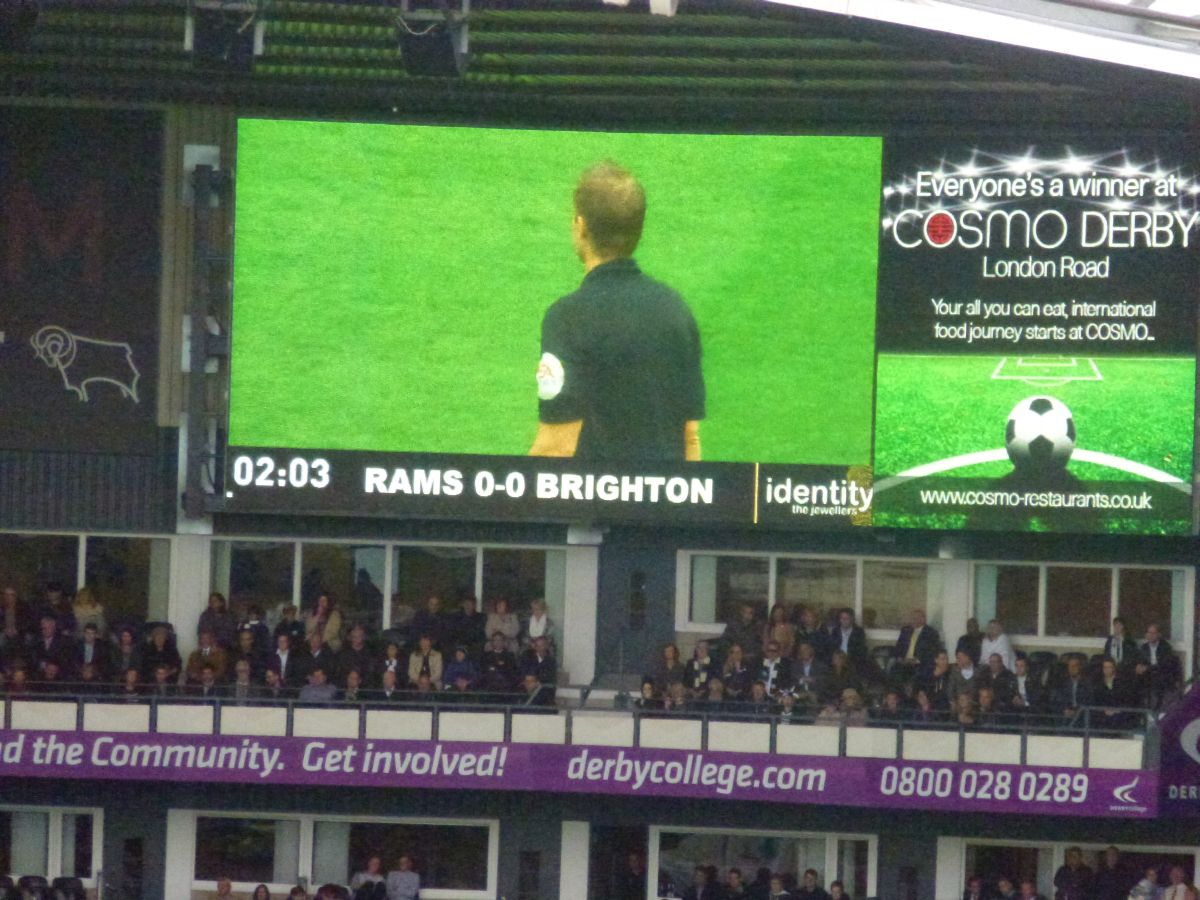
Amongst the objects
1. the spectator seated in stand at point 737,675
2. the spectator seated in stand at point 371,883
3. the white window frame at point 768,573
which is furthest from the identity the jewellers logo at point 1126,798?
the spectator seated in stand at point 371,883

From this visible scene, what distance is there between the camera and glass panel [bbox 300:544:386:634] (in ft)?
81.4

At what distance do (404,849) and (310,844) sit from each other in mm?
933

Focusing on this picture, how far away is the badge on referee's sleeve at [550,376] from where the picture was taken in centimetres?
2362

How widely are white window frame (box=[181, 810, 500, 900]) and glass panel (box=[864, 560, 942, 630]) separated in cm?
A: 436

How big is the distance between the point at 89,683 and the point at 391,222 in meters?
5.27

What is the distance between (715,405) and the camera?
23.5m

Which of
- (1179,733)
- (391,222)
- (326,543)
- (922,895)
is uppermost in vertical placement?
(391,222)

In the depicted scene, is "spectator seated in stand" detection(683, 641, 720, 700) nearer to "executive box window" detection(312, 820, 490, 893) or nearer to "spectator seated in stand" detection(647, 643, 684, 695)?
"spectator seated in stand" detection(647, 643, 684, 695)

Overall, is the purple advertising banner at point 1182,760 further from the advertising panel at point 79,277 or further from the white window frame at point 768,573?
the advertising panel at point 79,277

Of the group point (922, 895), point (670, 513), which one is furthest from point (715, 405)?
point (922, 895)

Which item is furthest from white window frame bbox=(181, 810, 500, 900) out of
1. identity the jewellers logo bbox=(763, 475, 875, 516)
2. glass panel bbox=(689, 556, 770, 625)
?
identity the jewellers logo bbox=(763, 475, 875, 516)

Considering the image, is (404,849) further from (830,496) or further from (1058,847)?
(1058,847)

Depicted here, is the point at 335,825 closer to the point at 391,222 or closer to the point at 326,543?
the point at 326,543

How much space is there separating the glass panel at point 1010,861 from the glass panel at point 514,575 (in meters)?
5.06
